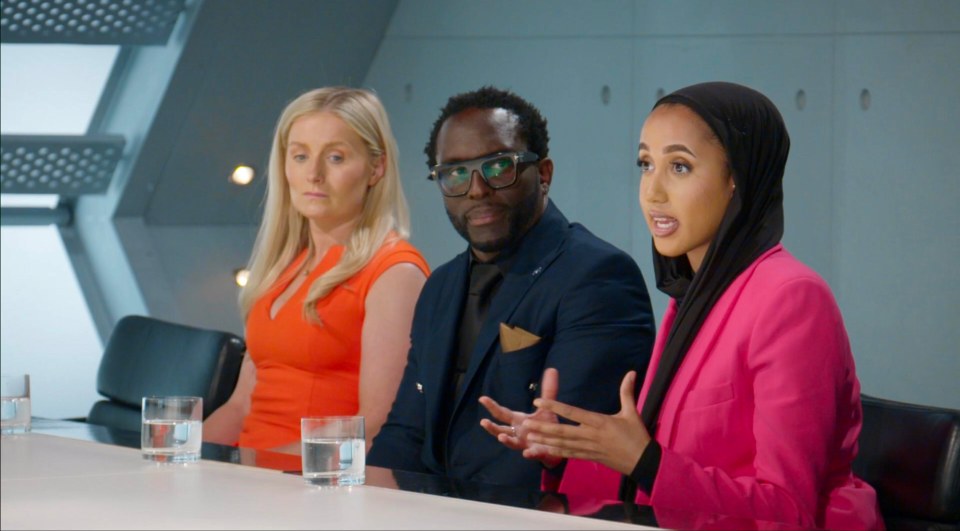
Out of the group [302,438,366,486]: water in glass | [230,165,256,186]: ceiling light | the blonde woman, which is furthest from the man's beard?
[230,165,256,186]: ceiling light

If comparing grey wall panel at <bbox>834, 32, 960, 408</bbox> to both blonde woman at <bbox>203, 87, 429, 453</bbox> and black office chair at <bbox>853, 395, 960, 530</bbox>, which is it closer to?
blonde woman at <bbox>203, 87, 429, 453</bbox>

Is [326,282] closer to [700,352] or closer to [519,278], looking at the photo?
[519,278]

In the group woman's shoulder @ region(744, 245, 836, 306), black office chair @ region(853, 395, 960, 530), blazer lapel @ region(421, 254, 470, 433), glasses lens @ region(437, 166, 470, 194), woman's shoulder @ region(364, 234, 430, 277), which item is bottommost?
black office chair @ region(853, 395, 960, 530)

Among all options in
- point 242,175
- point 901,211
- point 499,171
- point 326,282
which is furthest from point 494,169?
point 242,175

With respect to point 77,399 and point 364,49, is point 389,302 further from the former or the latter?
point 77,399

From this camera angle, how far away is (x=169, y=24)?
17.2 feet

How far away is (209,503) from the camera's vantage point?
150 cm

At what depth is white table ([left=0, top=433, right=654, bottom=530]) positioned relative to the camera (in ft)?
4.53

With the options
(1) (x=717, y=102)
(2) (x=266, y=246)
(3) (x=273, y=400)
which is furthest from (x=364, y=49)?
(1) (x=717, y=102)

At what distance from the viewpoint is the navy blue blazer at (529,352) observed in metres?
2.37

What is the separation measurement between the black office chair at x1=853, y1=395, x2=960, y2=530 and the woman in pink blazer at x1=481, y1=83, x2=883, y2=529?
83mm

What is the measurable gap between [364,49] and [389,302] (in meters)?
2.88

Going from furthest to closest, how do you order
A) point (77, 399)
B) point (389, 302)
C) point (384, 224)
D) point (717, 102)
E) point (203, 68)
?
point (77, 399), point (203, 68), point (384, 224), point (389, 302), point (717, 102)

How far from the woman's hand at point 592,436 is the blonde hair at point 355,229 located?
46.4 inches
